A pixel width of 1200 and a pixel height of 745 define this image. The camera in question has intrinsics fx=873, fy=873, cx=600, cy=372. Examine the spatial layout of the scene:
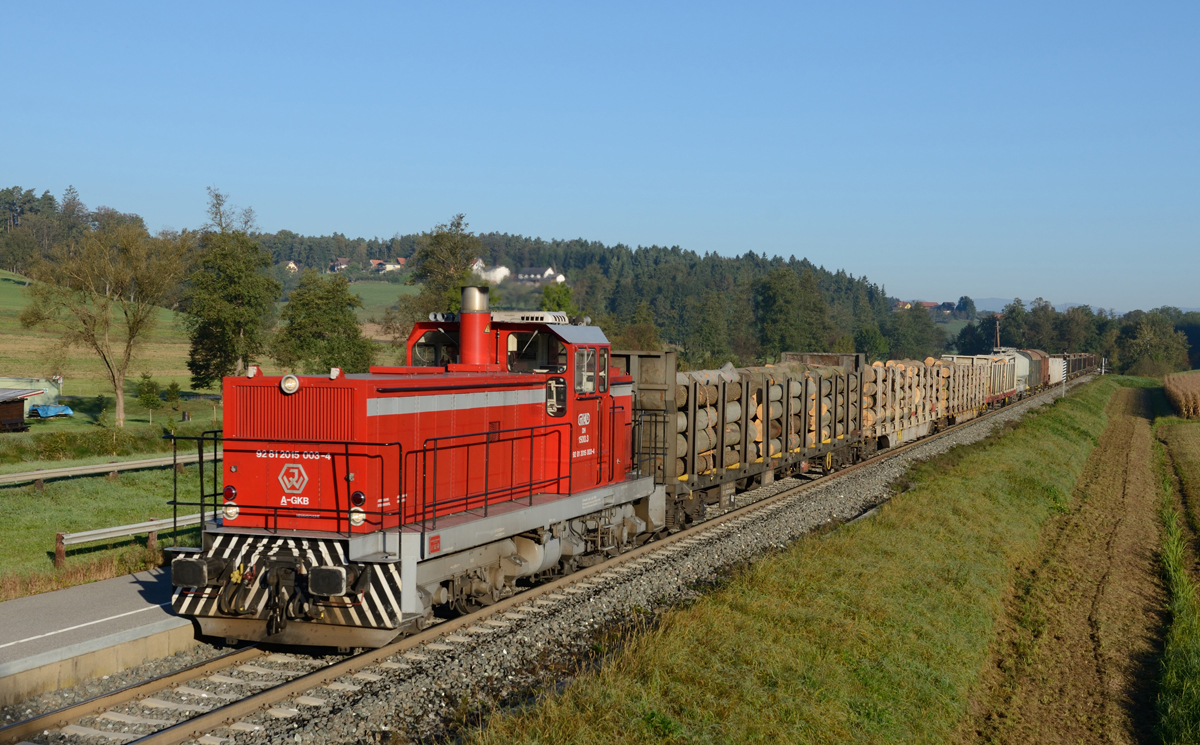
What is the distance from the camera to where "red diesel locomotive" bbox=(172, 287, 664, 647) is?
27.4ft

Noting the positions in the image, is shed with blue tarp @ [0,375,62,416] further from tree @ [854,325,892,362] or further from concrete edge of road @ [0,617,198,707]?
tree @ [854,325,892,362]

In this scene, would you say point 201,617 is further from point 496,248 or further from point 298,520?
point 496,248

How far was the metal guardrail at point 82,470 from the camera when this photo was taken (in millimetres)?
17688

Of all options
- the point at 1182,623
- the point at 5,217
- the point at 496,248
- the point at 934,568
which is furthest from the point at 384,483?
the point at 5,217

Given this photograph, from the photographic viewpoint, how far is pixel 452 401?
9750 mm

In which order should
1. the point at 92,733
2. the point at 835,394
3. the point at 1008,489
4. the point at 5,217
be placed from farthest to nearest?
the point at 5,217 < the point at 835,394 < the point at 1008,489 < the point at 92,733

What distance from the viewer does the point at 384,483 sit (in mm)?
8938

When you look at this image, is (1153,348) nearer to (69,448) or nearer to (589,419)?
(69,448)

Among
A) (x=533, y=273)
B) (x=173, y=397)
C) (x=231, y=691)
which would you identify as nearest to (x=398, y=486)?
(x=231, y=691)

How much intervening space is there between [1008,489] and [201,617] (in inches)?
685

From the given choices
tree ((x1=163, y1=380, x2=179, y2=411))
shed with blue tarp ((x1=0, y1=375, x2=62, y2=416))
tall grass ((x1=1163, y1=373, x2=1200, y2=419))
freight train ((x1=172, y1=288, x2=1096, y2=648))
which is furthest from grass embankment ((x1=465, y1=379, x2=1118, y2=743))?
shed with blue tarp ((x1=0, y1=375, x2=62, y2=416))

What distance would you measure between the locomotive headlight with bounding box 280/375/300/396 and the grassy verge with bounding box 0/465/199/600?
4.52 meters

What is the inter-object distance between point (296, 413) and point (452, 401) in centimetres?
166

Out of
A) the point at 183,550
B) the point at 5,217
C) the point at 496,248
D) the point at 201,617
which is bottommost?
the point at 201,617
